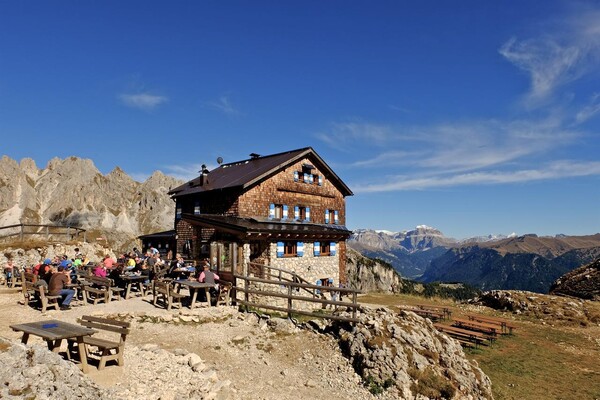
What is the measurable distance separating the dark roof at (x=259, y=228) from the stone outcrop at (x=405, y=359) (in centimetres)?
979

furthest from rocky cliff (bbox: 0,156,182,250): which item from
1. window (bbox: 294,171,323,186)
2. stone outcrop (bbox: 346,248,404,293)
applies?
window (bbox: 294,171,323,186)

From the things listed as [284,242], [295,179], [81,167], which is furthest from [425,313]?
[81,167]

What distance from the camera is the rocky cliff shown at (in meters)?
153

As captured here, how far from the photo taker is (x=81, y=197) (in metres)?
164

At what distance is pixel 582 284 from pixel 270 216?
1139 inches

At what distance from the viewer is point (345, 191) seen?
36281mm

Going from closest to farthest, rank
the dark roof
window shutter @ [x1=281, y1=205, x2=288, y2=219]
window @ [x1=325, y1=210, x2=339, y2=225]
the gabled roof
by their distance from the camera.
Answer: the dark roof → the gabled roof → window shutter @ [x1=281, y1=205, x2=288, y2=219] → window @ [x1=325, y1=210, x2=339, y2=225]

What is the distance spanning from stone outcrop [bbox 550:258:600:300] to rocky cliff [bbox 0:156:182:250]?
14307cm

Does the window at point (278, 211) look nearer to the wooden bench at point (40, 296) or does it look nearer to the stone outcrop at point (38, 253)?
the stone outcrop at point (38, 253)

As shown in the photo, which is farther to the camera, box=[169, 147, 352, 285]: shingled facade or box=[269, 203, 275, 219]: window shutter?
box=[269, 203, 275, 219]: window shutter

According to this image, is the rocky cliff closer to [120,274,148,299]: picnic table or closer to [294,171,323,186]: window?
[294,171,323,186]: window

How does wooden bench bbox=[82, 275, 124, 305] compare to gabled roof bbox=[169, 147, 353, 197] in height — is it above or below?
below

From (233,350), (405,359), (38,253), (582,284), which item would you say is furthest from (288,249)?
(582,284)

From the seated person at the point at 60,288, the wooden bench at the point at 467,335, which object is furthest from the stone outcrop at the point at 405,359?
the seated person at the point at 60,288
